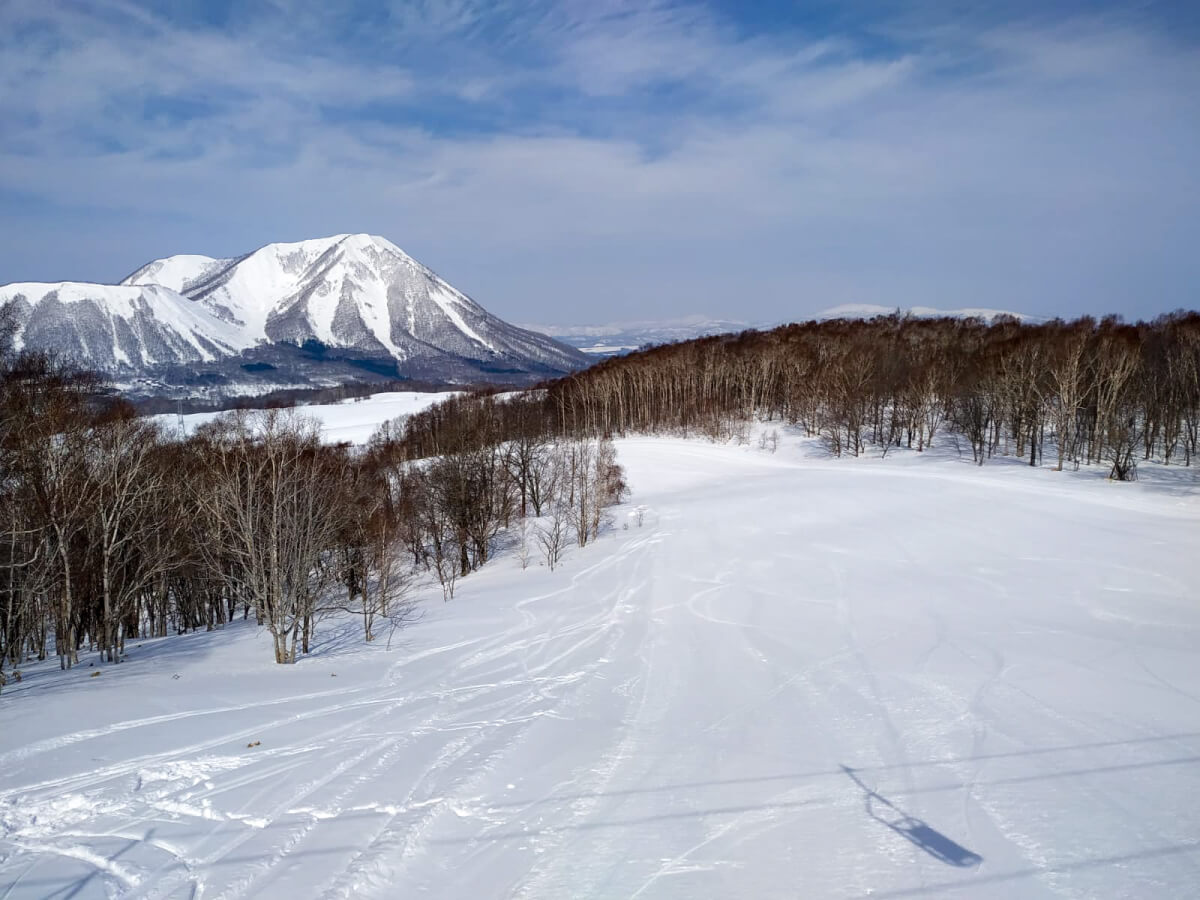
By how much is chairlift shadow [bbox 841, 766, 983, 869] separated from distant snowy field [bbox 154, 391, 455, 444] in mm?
100372

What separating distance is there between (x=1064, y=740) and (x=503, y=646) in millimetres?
12693

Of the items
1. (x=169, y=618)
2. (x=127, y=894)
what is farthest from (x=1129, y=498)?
(x=169, y=618)

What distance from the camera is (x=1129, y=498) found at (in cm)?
3666

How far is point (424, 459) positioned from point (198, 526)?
96.6 ft

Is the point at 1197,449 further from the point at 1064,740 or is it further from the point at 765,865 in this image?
the point at 765,865

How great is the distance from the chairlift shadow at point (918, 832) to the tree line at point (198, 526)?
14.8 metres

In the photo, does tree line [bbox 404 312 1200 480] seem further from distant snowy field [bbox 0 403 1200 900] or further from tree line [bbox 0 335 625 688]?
distant snowy field [bbox 0 403 1200 900]

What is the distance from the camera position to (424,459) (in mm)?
59906

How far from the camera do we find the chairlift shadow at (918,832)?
7.53 meters

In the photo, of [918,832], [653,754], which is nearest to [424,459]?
[653,754]

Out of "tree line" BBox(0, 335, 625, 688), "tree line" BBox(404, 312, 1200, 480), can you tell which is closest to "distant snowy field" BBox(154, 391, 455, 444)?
"tree line" BBox(404, 312, 1200, 480)

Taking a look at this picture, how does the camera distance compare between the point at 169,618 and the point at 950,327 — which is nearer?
the point at 169,618

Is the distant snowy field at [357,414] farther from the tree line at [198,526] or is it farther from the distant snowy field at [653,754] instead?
the distant snowy field at [653,754]

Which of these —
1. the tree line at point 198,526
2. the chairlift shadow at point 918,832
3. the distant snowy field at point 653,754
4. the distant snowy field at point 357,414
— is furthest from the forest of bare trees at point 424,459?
the distant snowy field at point 357,414
